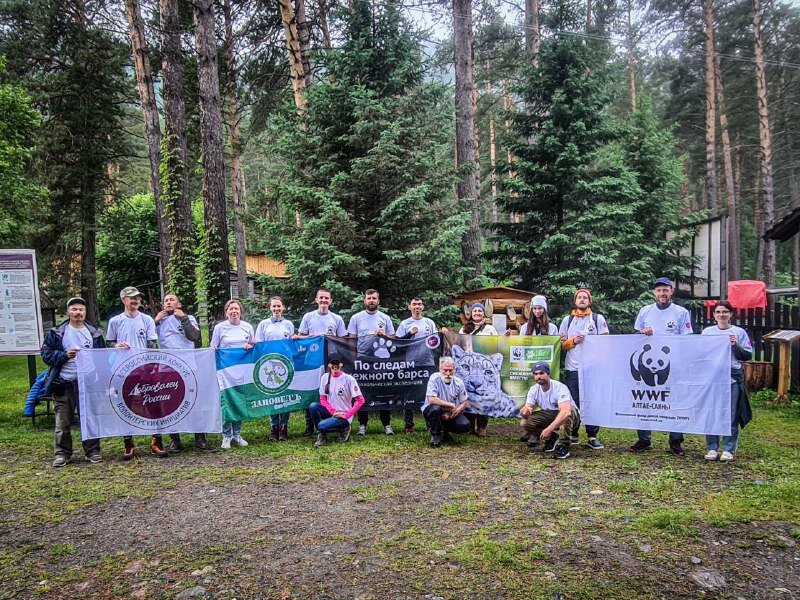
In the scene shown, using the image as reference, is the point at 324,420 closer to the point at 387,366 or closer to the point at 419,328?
the point at 387,366

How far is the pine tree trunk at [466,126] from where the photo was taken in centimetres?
1220

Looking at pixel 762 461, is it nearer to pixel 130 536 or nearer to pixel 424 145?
pixel 130 536

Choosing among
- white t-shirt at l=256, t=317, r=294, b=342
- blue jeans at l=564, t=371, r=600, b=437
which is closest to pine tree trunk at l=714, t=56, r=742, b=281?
blue jeans at l=564, t=371, r=600, b=437

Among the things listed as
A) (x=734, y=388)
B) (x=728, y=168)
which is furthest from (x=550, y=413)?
(x=728, y=168)

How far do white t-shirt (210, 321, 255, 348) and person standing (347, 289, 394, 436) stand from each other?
5.16ft

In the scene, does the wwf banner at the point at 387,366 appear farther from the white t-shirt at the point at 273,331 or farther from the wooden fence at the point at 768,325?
the wooden fence at the point at 768,325

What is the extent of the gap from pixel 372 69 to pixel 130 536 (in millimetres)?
9273

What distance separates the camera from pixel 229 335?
7.77 meters

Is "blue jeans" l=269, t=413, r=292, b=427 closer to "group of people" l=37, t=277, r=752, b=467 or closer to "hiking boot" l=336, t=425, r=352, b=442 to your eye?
"group of people" l=37, t=277, r=752, b=467

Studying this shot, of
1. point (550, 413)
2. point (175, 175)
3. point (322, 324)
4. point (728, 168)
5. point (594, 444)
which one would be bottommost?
point (594, 444)

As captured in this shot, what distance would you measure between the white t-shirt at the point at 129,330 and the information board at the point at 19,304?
3132 mm

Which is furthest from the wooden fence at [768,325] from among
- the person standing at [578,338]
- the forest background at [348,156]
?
the person standing at [578,338]

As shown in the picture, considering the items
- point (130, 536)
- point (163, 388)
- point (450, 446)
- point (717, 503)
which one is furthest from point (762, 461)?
point (163, 388)

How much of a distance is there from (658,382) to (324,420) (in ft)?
14.5
